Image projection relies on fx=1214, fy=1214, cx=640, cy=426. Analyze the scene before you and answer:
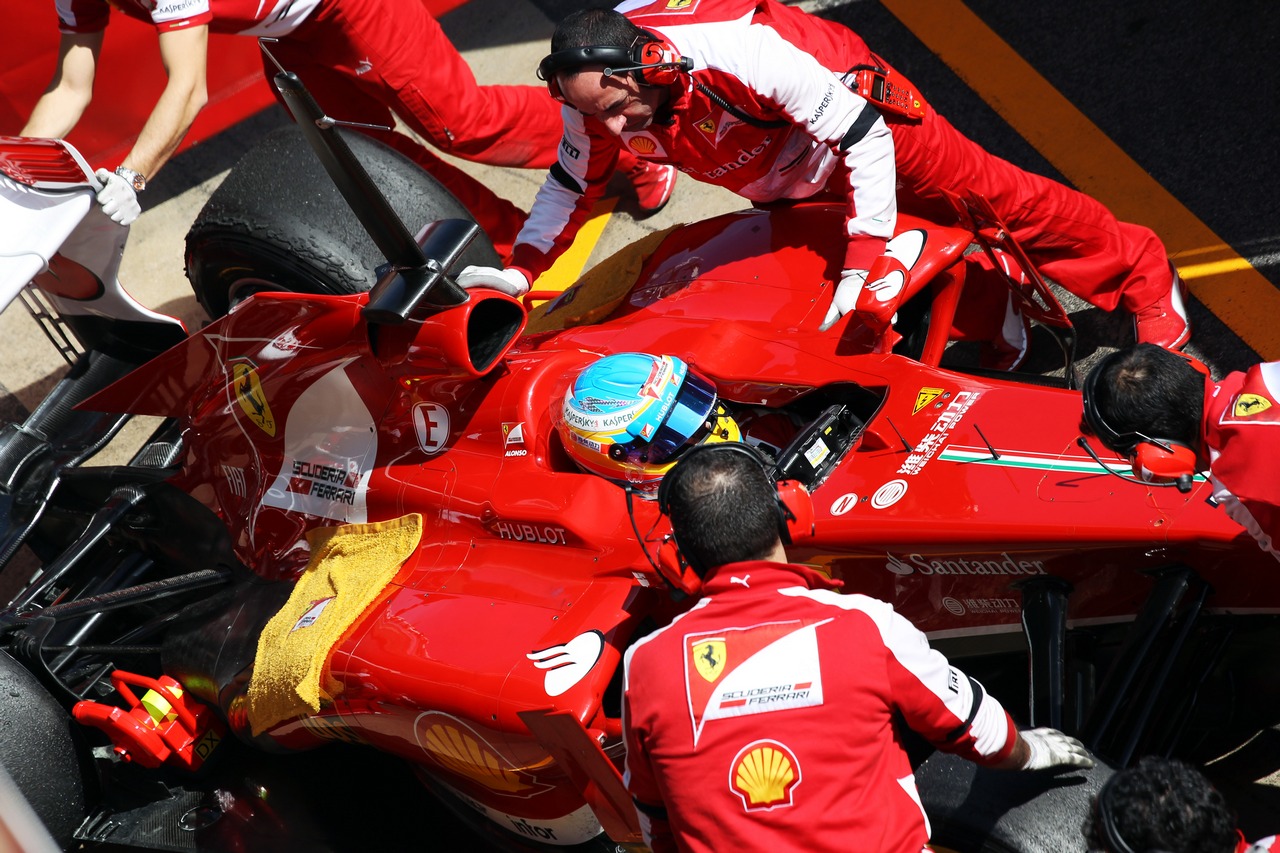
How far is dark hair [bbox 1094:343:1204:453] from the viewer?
2.36 m

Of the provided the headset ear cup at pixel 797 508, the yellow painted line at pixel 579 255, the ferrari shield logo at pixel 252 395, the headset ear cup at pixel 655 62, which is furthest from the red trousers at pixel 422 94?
the headset ear cup at pixel 797 508

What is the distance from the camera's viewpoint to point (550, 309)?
14.2ft

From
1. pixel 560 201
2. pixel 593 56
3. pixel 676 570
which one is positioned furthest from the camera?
pixel 560 201

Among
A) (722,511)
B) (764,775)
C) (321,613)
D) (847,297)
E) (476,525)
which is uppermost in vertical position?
(722,511)

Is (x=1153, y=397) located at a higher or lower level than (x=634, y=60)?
lower

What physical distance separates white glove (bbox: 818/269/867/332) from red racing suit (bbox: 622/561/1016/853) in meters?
1.33

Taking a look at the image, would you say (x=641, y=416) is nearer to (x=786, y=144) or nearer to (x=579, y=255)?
(x=786, y=144)

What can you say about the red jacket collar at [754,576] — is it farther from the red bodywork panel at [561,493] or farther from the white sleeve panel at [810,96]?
the white sleeve panel at [810,96]

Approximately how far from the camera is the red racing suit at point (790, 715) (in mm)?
2137

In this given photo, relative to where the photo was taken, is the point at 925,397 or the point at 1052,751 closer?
the point at 1052,751

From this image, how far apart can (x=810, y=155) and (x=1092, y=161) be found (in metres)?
1.63

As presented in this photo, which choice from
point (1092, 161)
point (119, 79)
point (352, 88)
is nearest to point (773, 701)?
point (1092, 161)

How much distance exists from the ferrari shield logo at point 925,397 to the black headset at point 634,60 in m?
1.10

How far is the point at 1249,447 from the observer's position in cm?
228
